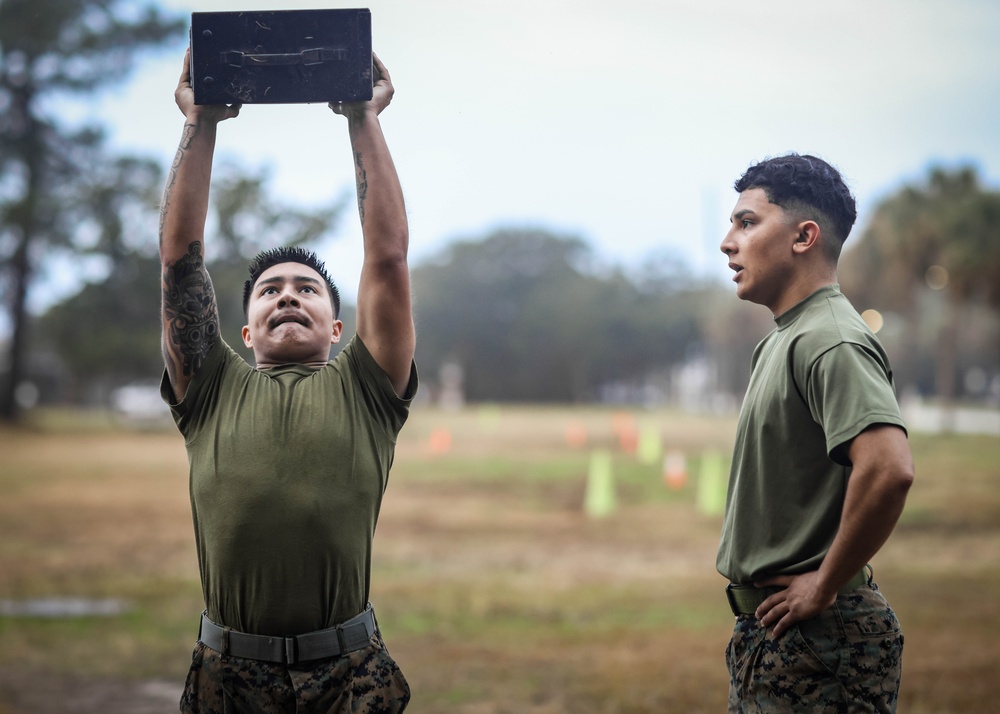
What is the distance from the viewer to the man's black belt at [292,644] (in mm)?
2258

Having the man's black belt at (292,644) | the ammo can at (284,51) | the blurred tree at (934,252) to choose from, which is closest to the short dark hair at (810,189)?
the ammo can at (284,51)

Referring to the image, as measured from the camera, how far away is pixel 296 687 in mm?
2250

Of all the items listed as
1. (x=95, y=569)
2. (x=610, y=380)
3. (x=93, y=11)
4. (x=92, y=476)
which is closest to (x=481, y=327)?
(x=610, y=380)

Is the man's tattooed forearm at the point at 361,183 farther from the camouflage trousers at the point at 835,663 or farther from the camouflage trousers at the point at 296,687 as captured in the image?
the camouflage trousers at the point at 835,663

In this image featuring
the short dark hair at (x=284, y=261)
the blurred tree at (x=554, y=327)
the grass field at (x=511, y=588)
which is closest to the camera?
the short dark hair at (x=284, y=261)

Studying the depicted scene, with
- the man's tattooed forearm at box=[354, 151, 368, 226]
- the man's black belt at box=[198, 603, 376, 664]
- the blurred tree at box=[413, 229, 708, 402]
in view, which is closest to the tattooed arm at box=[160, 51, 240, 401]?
the man's tattooed forearm at box=[354, 151, 368, 226]

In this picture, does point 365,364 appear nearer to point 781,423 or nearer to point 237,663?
point 237,663

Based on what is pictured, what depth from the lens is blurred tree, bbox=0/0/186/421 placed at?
2564cm

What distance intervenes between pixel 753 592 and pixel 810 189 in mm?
949

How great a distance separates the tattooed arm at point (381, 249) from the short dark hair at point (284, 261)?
23 cm

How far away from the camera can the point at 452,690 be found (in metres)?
6.34

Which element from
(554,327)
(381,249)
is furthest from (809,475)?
(554,327)

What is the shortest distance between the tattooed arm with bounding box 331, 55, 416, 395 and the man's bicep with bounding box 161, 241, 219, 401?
0.37 metres

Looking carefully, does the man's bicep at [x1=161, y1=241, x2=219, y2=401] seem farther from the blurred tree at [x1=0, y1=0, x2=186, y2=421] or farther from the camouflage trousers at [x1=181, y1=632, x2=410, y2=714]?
the blurred tree at [x1=0, y1=0, x2=186, y2=421]
